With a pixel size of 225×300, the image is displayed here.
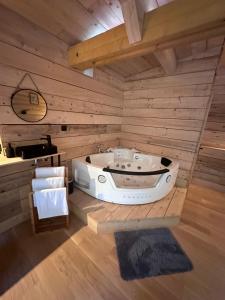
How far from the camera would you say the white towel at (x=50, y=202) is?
148cm

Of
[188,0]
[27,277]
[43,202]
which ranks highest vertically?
[188,0]

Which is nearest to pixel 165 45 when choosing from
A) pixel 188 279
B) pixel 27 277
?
pixel 188 279

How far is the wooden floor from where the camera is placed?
112 cm

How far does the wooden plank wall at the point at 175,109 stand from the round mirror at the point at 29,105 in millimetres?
1921

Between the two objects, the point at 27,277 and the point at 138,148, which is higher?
the point at 138,148

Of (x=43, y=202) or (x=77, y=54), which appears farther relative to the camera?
(x=77, y=54)

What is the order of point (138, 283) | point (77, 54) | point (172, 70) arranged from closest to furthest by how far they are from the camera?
point (138, 283)
point (77, 54)
point (172, 70)

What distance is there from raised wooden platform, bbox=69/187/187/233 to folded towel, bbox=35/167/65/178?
1.62 feet

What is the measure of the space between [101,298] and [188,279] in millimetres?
780

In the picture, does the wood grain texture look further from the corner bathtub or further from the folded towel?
the folded towel

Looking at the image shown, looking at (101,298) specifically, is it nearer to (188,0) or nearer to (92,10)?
(188,0)

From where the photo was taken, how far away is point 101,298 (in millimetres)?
1085

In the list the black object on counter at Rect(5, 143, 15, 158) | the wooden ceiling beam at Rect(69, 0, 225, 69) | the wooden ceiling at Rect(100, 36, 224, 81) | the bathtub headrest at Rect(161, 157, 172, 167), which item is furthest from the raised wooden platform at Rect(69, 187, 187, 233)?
the wooden ceiling at Rect(100, 36, 224, 81)

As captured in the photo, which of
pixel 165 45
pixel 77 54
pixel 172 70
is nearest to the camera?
pixel 165 45
